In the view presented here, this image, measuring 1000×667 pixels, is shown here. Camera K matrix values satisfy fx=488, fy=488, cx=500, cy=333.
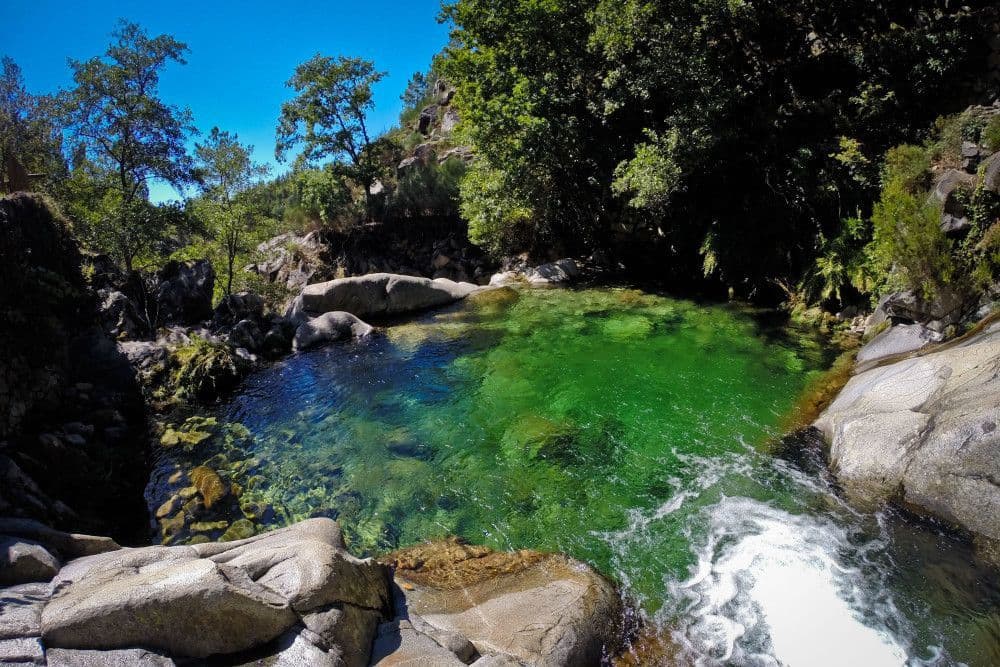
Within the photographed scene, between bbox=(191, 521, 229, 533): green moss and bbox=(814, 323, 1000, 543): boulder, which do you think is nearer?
bbox=(814, 323, 1000, 543): boulder

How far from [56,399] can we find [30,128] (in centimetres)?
1954

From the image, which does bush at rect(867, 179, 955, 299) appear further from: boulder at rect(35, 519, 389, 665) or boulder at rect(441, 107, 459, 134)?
boulder at rect(441, 107, 459, 134)

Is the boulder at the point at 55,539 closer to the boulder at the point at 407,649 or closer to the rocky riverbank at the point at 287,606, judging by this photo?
the rocky riverbank at the point at 287,606

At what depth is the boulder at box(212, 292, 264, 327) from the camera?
16984 millimetres

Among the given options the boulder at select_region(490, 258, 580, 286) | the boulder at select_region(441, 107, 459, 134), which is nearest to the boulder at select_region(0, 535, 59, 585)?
the boulder at select_region(490, 258, 580, 286)

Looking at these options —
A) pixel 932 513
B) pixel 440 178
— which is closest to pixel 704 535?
pixel 932 513

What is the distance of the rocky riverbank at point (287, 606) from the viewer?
3652 millimetres

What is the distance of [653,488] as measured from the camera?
7.36 meters

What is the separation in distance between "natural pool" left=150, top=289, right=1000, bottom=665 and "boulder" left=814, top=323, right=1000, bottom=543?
0.45 m

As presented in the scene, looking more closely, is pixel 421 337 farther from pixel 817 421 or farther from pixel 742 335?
pixel 817 421

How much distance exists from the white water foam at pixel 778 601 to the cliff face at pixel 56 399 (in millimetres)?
7985

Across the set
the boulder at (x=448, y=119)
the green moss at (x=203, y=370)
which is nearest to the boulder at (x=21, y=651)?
the green moss at (x=203, y=370)

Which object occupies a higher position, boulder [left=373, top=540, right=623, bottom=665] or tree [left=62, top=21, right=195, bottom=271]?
tree [left=62, top=21, right=195, bottom=271]

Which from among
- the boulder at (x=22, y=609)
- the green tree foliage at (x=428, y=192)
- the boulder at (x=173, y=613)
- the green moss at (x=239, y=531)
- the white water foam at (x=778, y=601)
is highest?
the green tree foliage at (x=428, y=192)
